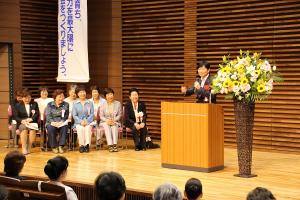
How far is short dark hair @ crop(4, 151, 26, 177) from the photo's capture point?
4.18 m

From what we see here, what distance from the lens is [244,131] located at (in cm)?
652

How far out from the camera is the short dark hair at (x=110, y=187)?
2857 millimetres

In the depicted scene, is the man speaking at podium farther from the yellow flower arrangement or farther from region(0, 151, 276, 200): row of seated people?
region(0, 151, 276, 200): row of seated people

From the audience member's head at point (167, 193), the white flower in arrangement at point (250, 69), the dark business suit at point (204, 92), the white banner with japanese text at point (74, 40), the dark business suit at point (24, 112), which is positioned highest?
the white banner with japanese text at point (74, 40)

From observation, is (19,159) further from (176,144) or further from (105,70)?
(105,70)

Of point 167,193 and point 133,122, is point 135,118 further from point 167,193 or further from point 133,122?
point 167,193

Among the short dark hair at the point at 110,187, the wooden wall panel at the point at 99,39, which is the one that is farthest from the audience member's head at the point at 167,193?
the wooden wall panel at the point at 99,39

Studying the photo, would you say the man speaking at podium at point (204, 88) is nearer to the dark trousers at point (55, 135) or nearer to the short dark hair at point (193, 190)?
the dark trousers at point (55, 135)

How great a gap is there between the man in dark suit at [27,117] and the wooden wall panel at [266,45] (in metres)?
3.26

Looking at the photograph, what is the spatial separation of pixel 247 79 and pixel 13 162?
10.3 ft

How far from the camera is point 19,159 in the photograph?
165 inches

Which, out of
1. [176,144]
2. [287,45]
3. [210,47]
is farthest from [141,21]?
[176,144]

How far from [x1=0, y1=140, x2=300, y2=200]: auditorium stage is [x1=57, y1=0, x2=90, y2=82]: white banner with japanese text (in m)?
1.51

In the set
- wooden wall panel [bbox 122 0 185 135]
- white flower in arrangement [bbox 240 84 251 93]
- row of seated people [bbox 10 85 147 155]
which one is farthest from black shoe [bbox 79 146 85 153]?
white flower in arrangement [bbox 240 84 251 93]
